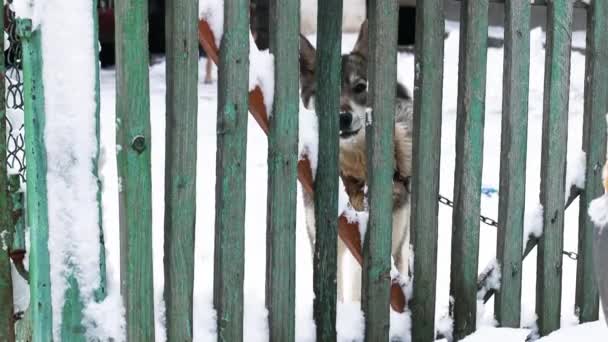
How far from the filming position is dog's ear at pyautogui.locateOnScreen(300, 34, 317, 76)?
3939 mm

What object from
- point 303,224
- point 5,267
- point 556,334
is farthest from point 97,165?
point 303,224

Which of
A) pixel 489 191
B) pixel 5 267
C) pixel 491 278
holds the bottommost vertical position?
pixel 491 278

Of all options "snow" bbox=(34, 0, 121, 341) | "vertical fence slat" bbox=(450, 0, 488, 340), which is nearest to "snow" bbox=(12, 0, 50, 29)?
"snow" bbox=(34, 0, 121, 341)

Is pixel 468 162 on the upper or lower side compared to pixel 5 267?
upper

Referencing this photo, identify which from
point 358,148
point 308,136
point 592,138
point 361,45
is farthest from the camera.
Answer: point 358,148

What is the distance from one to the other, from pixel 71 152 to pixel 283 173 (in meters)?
0.68

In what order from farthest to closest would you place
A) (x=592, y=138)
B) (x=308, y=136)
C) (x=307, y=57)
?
(x=307, y=57) → (x=592, y=138) → (x=308, y=136)

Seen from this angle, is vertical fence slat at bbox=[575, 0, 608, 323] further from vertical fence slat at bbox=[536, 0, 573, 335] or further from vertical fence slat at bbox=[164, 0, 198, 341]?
vertical fence slat at bbox=[164, 0, 198, 341]

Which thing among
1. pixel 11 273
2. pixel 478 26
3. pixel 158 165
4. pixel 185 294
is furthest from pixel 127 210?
pixel 158 165

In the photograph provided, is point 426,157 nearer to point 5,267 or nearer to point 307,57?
point 307,57

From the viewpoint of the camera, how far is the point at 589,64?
3715 millimetres

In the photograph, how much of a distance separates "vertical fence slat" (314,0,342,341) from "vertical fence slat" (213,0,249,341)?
0.35 m

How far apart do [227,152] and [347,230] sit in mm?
586

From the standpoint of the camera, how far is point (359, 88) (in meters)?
4.69
